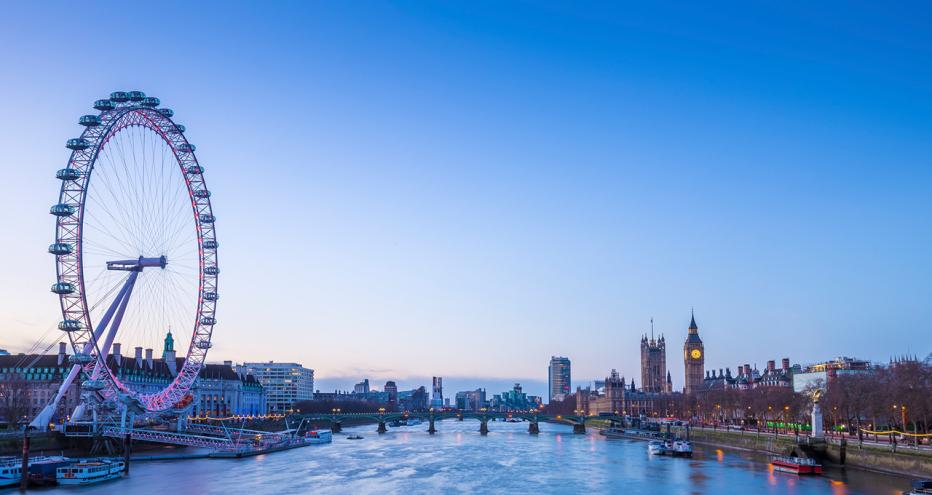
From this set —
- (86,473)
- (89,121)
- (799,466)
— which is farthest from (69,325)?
(799,466)

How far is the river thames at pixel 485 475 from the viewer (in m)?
65.3

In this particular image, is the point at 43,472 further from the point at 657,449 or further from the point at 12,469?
the point at 657,449

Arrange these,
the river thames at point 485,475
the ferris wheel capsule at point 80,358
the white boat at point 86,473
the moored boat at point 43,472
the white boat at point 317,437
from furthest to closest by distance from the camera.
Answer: the white boat at point 317,437 → the ferris wheel capsule at point 80,358 → the river thames at point 485,475 → the white boat at point 86,473 → the moored boat at point 43,472

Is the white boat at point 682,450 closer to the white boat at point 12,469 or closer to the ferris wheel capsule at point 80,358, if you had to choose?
the ferris wheel capsule at point 80,358

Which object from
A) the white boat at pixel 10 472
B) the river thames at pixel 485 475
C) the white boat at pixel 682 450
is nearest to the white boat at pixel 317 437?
the river thames at pixel 485 475

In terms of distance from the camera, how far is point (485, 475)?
7825 centimetres

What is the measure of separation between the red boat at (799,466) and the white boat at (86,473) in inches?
2158

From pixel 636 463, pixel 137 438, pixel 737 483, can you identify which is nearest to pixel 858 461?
pixel 737 483

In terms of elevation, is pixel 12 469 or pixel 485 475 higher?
pixel 12 469

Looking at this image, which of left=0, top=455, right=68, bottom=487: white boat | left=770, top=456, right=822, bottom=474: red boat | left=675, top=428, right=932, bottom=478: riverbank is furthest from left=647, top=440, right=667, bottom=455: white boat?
left=0, top=455, right=68, bottom=487: white boat

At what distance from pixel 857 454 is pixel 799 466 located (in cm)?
582

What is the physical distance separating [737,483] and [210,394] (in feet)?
418

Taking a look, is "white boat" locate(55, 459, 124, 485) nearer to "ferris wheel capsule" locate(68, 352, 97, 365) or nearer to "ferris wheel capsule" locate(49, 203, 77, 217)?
"ferris wheel capsule" locate(68, 352, 97, 365)

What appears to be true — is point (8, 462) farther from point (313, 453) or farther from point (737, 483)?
point (737, 483)
